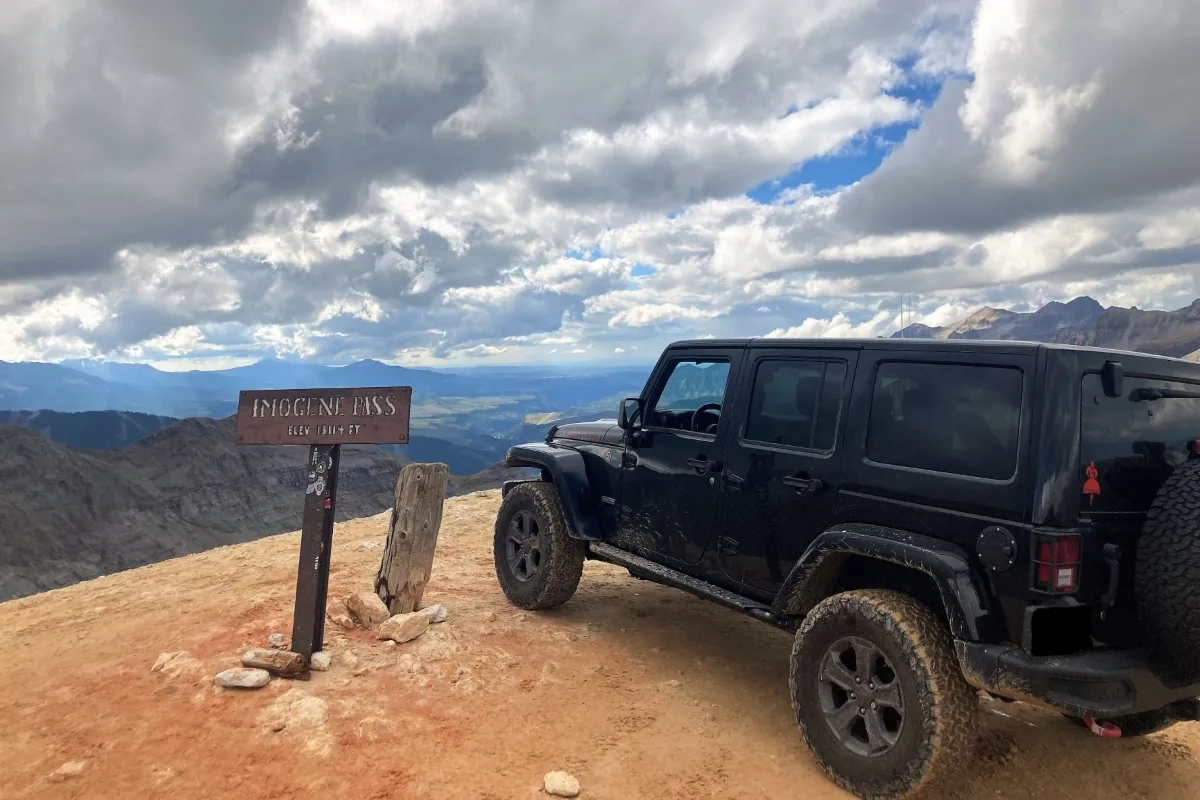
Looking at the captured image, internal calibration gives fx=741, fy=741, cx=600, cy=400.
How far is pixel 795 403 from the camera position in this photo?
14.5ft

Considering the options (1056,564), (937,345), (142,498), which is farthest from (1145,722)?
(142,498)

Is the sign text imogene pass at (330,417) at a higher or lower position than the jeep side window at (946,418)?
lower

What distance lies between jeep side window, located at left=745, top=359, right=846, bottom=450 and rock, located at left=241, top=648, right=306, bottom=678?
3216 millimetres

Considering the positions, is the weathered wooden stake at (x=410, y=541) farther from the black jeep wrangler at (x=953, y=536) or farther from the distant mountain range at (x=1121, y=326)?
the distant mountain range at (x=1121, y=326)

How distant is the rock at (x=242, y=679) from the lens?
14.9 feet

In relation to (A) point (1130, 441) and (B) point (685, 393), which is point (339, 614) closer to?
(B) point (685, 393)

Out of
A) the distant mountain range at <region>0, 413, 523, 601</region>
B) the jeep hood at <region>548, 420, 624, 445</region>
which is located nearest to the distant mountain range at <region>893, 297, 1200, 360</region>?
the distant mountain range at <region>0, 413, 523, 601</region>

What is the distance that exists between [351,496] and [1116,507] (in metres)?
110

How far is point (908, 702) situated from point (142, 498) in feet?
344

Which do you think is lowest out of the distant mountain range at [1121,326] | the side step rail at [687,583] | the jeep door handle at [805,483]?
the side step rail at [687,583]

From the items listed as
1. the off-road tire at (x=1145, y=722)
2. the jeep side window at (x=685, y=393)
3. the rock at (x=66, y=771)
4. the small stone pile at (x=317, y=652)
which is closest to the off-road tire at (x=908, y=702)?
the off-road tire at (x=1145, y=722)

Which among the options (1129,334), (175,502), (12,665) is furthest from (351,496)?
(1129,334)

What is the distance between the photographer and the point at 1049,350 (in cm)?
333

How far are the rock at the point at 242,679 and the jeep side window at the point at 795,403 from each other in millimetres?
3365
